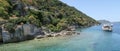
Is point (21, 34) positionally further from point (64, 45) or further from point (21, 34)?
point (64, 45)

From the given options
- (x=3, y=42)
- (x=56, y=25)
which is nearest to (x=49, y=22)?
(x=56, y=25)

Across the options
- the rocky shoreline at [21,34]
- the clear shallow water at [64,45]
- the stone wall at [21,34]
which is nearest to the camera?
the clear shallow water at [64,45]

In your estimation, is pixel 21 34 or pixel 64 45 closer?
pixel 64 45

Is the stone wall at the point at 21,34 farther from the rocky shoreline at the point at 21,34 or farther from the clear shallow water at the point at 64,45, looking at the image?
the clear shallow water at the point at 64,45

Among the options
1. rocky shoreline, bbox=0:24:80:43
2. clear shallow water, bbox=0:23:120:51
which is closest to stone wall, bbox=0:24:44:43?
rocky shoreline, bbox=0:24:80:43

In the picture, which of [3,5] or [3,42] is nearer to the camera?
[3,42]

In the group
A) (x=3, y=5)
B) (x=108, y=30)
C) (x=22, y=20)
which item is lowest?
(x=108, y=30)

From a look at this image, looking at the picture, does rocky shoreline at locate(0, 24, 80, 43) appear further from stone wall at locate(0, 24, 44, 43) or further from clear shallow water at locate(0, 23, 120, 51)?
clear shallow water at locate(0, 23, 120, 51)

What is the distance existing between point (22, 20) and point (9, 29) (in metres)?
6.49

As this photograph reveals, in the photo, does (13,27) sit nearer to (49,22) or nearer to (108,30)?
(49,22)

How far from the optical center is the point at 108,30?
112m

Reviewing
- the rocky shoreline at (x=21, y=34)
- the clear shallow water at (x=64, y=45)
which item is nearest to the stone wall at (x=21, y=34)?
the rocky shoreline at (x=21, y=34)

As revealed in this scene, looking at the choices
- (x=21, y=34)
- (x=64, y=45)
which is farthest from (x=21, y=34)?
(x=64, y=45)

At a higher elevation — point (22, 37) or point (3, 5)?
point (3, 5)
